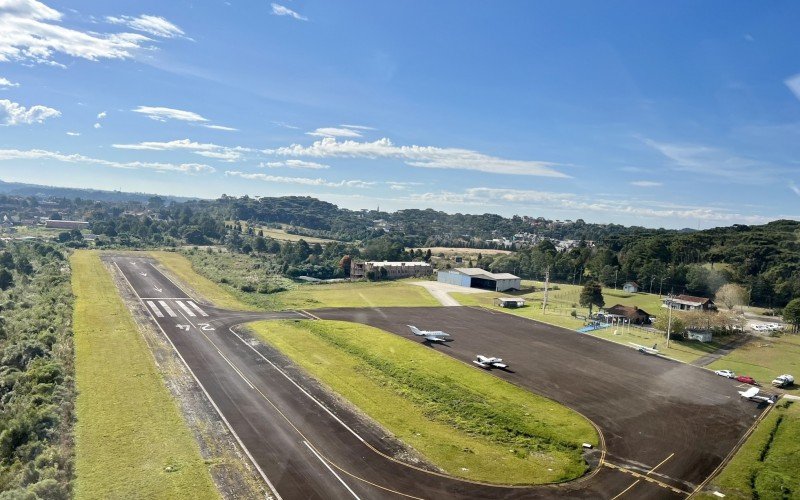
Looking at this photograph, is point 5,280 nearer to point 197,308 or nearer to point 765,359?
point 197,308

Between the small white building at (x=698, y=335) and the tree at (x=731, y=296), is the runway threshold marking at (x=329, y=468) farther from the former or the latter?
the tree at (x=731, y=296)

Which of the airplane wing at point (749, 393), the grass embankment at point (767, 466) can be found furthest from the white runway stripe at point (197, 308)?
the airplane wing at point (749, 393)

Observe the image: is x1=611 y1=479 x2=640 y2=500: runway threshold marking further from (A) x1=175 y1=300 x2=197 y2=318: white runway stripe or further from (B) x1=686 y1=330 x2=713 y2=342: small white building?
(A) x1=175 y1=300 x2=197 y2=318: white runway stripe

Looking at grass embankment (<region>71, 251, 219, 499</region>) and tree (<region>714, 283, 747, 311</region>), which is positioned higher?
tree (<region>714, 283, 747, 311</region>)

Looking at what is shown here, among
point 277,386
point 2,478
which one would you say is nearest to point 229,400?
point 277,386

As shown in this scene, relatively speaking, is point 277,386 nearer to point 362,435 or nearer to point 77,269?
point 362,435

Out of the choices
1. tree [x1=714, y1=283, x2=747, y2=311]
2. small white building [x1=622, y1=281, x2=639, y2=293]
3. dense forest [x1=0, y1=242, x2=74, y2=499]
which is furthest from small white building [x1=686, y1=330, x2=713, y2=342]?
dense forest [x1=0, y1=242, x2=74, y2=499]
